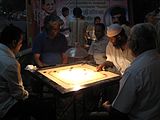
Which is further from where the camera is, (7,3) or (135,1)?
(7,3)

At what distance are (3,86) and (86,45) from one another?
3511mm

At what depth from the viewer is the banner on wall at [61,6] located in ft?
23.1

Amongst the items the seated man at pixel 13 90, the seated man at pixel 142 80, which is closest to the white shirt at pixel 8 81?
the seated man at pixel 13 90

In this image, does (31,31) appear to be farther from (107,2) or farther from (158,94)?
(158,94)

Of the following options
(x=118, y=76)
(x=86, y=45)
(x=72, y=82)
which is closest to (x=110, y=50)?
(x=118, y=76)

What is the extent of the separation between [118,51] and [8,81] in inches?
62.6

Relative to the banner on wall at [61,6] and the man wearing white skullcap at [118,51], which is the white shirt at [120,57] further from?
the banner on wall at [61,6]

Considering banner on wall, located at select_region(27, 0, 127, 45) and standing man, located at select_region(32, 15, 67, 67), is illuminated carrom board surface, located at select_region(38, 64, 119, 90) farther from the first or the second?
banner on wall, located at select_region(27, 0, 127, 45)

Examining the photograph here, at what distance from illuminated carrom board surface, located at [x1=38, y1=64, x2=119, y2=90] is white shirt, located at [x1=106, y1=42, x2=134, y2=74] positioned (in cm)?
28

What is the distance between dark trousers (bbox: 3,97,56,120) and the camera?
11.0 feet

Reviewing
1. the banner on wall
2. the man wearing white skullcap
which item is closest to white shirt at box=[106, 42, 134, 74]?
the man wearing white skullcap

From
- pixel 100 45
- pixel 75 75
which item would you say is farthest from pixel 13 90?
pixel 100 45

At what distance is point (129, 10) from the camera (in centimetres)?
724

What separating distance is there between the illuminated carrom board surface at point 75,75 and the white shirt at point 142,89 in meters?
0.84
